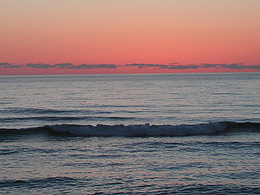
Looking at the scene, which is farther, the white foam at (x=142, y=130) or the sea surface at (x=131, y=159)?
the white foam at (x=142, y=130)

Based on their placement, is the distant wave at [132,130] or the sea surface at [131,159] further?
the distant wave at [132,130]

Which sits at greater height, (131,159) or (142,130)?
(142,130)

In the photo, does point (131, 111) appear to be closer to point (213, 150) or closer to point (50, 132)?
point (50, 132)

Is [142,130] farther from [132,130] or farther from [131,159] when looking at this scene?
[131,159]

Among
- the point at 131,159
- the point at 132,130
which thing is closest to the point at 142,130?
the point at 132,130

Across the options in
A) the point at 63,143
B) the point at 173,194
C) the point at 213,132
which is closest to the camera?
the point at 173,194

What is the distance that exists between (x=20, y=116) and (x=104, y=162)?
20357 mm

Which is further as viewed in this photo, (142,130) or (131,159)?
(142,130)

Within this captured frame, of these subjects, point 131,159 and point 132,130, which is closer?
point 131,159

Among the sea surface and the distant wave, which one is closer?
the sea surface

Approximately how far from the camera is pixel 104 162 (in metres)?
14.3

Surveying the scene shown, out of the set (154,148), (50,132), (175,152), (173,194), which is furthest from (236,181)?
(50,132)

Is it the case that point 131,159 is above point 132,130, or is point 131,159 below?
below

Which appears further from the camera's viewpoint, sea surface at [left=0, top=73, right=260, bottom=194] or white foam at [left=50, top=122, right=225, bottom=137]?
white foam at [left=50, top=122, right=225, bottom=137]
